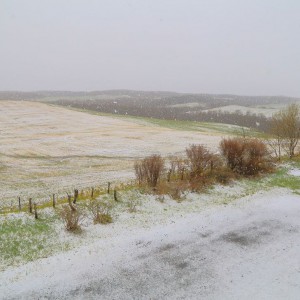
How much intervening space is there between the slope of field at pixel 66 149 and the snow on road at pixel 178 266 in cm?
1370

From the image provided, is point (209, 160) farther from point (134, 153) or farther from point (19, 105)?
point (19, 105)

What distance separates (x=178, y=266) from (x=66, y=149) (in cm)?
3806

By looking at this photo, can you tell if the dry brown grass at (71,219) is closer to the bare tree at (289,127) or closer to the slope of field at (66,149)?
the slope of field at (66,149)

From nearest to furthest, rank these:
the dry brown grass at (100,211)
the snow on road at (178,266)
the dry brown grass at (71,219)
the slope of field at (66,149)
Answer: the snow on road at (178,266) < the dry brown grass at (71,219) < the dry brown grass at (100,211) < the slope of field at (66,149)

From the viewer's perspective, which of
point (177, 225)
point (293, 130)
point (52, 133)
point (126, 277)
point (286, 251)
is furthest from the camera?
point (52, 133)

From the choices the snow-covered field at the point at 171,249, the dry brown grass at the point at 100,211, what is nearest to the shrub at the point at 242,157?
the snow-covered field at the point at 171,249

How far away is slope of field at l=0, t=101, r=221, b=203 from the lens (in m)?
33.0

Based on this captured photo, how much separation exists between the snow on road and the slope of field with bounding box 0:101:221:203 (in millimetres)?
13704

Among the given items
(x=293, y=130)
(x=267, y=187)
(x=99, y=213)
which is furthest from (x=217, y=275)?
(x=293, y=130)

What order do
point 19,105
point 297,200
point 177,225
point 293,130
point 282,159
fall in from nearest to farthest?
point 177,225 < point 297,200 < point 282,159 < point 293,130 < point 19,105

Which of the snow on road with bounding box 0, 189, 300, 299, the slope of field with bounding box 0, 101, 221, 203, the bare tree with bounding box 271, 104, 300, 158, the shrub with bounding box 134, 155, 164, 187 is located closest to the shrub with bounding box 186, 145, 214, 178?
the shrub with bounding box 134, 155, 164, 187

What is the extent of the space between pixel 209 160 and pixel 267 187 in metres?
4.73

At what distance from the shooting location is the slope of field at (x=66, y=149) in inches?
1299

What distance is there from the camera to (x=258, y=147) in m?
28.9
